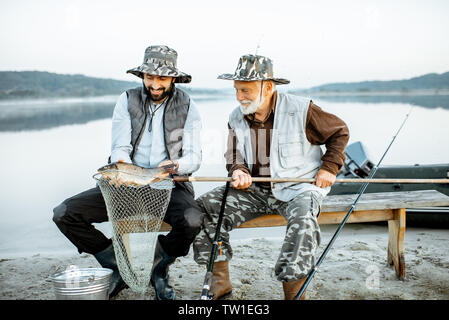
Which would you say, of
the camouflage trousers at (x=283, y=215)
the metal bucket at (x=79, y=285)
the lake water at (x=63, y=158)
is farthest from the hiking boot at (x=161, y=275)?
the lake water at (x=63, y=158)

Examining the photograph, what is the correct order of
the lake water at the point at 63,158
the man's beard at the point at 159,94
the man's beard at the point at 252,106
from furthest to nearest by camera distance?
the lake water at the point at 63,158 → the man's beard at the point at 159,94 → the man's beard at the point at 252,106

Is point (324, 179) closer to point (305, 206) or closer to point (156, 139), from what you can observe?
point (305, 206)

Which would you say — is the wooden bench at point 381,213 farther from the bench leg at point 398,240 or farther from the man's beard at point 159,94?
the man's beard at point 159,94

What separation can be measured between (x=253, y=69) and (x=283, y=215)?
113 cm

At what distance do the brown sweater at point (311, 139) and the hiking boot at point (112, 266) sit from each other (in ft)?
3.67

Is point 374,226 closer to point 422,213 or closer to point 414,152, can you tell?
point 422,213

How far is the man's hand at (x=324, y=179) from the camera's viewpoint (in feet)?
11.0

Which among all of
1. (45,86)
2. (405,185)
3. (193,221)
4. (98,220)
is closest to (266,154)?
(193,221)

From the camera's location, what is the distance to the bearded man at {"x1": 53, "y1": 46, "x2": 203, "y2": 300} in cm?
345

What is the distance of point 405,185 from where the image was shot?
5688 millimetres
